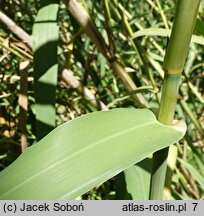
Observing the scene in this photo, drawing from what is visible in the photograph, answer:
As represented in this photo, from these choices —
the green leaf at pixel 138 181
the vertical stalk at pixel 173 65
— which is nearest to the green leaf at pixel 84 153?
the vertical stalk at pixel 173 65

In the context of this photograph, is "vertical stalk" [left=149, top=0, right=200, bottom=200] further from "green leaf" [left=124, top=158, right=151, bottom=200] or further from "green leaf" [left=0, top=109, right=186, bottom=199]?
"green leaf" [left=124, top=158, right=151, bottom=200]

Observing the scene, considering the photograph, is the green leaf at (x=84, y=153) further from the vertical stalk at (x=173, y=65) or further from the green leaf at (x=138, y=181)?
the green leaf at (x=138, y=181)

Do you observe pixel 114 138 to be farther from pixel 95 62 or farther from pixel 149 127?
pixel 95 62

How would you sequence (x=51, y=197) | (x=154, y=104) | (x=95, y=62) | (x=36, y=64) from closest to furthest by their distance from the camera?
1. (x=51, y=197)
2. (x=36, y=64)
3. (x=154, y=104)
4. (x=95, y=62)

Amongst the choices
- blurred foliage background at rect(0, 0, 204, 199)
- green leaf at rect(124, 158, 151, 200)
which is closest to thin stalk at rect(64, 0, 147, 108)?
blurred foliage background at rect(0, 0, 204, 199)

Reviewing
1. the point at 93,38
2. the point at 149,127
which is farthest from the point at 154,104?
the point at 149,127

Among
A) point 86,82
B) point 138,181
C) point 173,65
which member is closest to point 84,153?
point 173,65
